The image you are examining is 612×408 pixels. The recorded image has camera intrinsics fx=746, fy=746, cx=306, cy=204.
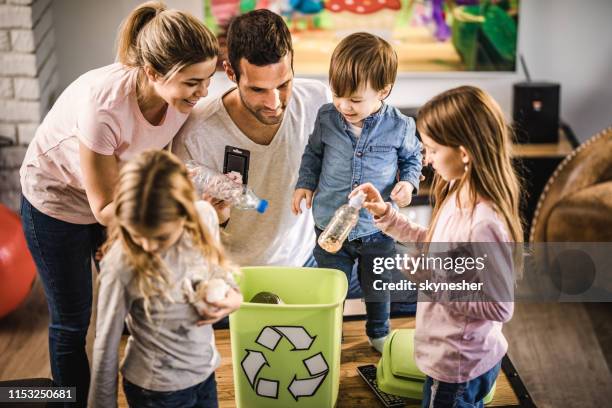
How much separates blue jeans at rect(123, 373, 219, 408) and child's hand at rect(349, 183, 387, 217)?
497mm

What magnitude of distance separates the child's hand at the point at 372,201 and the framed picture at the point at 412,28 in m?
2.24

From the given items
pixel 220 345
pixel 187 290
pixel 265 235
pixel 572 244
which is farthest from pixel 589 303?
pixel 187 290

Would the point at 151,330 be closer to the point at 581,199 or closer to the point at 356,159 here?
the point at 356,159

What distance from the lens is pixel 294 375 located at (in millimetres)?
1599

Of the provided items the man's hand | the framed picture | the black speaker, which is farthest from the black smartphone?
the black speaker

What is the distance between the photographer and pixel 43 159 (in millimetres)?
1794

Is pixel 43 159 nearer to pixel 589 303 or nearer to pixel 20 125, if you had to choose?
pixel 20 125

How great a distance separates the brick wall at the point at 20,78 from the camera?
10.7ft

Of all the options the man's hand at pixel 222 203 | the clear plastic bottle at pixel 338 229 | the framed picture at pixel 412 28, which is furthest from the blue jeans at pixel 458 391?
the framed picture at pixel 412 28

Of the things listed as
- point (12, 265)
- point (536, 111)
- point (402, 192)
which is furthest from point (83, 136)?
point (536, 111)

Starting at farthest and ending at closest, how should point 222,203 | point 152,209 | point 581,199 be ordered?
1. point 581,199
2. point 222,203
3. point 152,209

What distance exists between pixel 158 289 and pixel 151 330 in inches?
3.4

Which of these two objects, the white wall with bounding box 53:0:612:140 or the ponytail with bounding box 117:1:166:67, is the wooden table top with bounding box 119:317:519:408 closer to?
the ponytail with bounding box 117:1:166:67

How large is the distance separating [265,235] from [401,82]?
2.03 m
